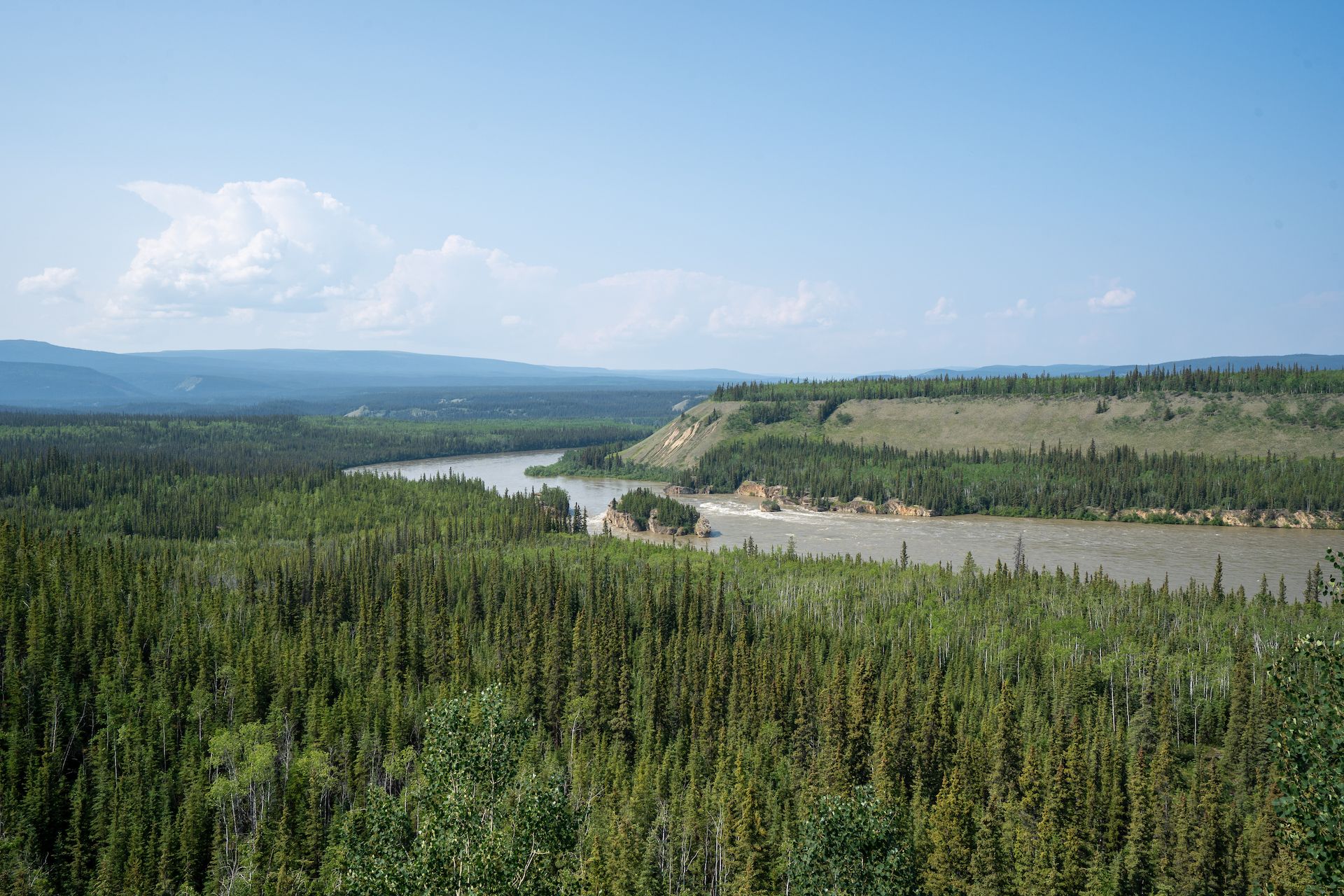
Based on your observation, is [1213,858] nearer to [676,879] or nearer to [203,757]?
[676,879]

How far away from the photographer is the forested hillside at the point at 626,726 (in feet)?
115

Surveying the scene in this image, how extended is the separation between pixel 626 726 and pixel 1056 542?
299 feet

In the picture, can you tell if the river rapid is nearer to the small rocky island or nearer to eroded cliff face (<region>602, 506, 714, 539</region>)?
eroded cliff face (<region>602, 506, 714, 539</region>)

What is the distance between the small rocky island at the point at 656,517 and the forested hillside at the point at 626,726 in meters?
43.7

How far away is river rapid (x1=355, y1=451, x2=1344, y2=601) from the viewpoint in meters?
111

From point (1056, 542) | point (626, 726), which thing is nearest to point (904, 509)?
point (1056, 542)

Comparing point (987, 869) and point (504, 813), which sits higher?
point (504, 813)

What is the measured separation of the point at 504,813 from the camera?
1001 inches

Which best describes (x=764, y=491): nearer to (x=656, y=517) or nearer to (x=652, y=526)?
(x=656, y=517)

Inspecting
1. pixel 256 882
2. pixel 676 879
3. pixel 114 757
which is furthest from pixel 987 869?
pixel 114 757

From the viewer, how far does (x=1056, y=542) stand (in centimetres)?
13450

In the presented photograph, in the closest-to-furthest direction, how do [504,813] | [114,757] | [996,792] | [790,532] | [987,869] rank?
[504,813], [987,869], [996,792], [114,757], [790,532]

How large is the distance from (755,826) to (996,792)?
596 inches

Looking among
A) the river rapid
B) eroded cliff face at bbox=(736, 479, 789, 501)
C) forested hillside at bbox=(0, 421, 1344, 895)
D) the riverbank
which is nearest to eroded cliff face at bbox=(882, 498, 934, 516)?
the riverbank
